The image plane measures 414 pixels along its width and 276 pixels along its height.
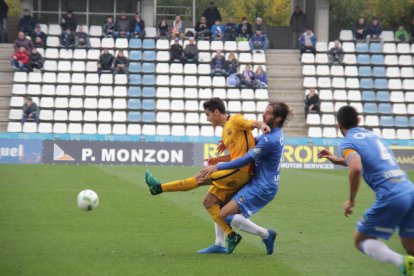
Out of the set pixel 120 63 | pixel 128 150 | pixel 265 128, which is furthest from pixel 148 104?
pixel 265 128

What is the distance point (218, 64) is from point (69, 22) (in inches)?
268

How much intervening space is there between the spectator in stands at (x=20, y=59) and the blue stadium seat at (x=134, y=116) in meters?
5.12

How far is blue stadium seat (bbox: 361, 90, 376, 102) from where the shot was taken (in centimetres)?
3747

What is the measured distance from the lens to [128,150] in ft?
103

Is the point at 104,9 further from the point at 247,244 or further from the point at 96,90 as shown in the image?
the point at 247,244

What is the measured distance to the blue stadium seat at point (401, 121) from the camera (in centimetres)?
3644

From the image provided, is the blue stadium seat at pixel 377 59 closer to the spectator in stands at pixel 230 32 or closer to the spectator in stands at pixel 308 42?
the spectator in stands at pixel 308 42

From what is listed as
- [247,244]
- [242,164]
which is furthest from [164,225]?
[242,164]

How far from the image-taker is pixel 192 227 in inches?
526

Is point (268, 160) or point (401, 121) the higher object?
Answer: point (401, 121)

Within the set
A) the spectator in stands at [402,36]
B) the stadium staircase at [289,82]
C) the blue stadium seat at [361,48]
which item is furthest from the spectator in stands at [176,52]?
the spectator in stands at [402,36]

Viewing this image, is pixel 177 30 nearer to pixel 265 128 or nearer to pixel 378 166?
pixel 265 128

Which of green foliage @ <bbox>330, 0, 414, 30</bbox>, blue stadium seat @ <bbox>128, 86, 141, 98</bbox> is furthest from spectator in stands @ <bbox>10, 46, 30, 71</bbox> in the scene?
green foliage @ <bbox>330, 0, 414, 30</bbox>

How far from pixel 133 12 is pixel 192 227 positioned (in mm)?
28304
